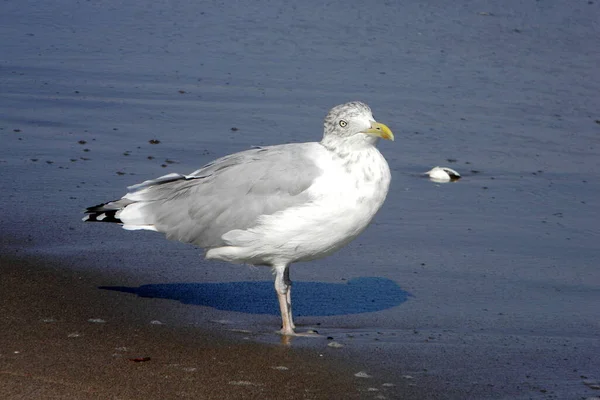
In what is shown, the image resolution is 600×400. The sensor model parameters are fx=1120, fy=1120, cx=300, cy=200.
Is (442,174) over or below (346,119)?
below

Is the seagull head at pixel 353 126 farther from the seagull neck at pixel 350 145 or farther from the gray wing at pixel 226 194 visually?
the gray wing at pixel 226 194

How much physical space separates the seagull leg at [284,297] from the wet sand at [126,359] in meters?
0.31

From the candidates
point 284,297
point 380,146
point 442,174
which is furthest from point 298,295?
point 380,146

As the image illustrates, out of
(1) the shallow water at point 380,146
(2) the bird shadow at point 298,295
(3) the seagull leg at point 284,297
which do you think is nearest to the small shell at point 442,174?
(1) the shallow water at point 380,146

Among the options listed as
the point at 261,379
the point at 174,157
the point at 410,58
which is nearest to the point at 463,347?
the point at 261,379

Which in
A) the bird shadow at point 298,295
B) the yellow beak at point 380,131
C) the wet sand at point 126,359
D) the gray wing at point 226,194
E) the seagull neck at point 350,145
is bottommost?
the wet sand at point 126,359

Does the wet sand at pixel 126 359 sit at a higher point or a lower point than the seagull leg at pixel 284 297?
lower

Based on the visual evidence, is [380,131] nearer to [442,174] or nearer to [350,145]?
[350,145]

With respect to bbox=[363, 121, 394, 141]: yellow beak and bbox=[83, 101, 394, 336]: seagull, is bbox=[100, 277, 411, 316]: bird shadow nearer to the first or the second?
bbox=[83, 101, 394, 336]: seagull

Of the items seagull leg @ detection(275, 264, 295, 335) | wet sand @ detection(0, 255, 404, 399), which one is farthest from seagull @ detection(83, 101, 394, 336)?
wet sand @ detection(0, 255, 404, 399)

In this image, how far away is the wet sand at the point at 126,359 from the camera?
208 inches

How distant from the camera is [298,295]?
282 inches

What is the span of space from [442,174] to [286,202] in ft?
9.89

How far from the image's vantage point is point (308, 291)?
23.6 ft
